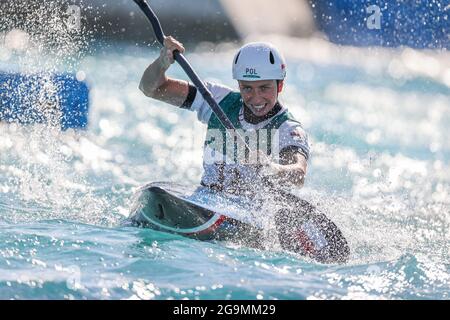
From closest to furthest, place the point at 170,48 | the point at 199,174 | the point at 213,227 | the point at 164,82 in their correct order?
the point at 213,227, the point at 170,48, the point at 164,82, the point at 199,174

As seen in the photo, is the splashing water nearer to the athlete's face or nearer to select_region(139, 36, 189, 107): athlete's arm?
the athlete's face

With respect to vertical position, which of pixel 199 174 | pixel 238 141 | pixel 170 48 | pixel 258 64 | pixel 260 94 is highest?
pixel 170 48

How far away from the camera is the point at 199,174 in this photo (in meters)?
11.0

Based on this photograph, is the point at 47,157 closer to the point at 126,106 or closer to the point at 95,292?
the point at 126,106

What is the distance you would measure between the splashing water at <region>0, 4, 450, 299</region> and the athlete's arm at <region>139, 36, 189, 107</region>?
109 cm

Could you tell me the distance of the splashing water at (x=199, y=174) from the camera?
4824mm

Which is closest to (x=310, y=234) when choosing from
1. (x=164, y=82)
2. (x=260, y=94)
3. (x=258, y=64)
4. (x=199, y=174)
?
(x=260, y=94)

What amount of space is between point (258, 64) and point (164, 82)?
805mm

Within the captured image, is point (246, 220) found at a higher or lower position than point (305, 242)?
higher

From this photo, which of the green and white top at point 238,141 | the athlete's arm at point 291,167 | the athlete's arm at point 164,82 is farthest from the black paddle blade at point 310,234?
the athlete's arm at point 164,82

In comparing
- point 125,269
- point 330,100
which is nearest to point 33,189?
point 125,269

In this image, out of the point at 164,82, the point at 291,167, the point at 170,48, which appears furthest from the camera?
the point at 164,82

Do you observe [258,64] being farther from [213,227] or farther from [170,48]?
[213,227]

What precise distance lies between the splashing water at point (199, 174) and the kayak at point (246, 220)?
0.49 ft
